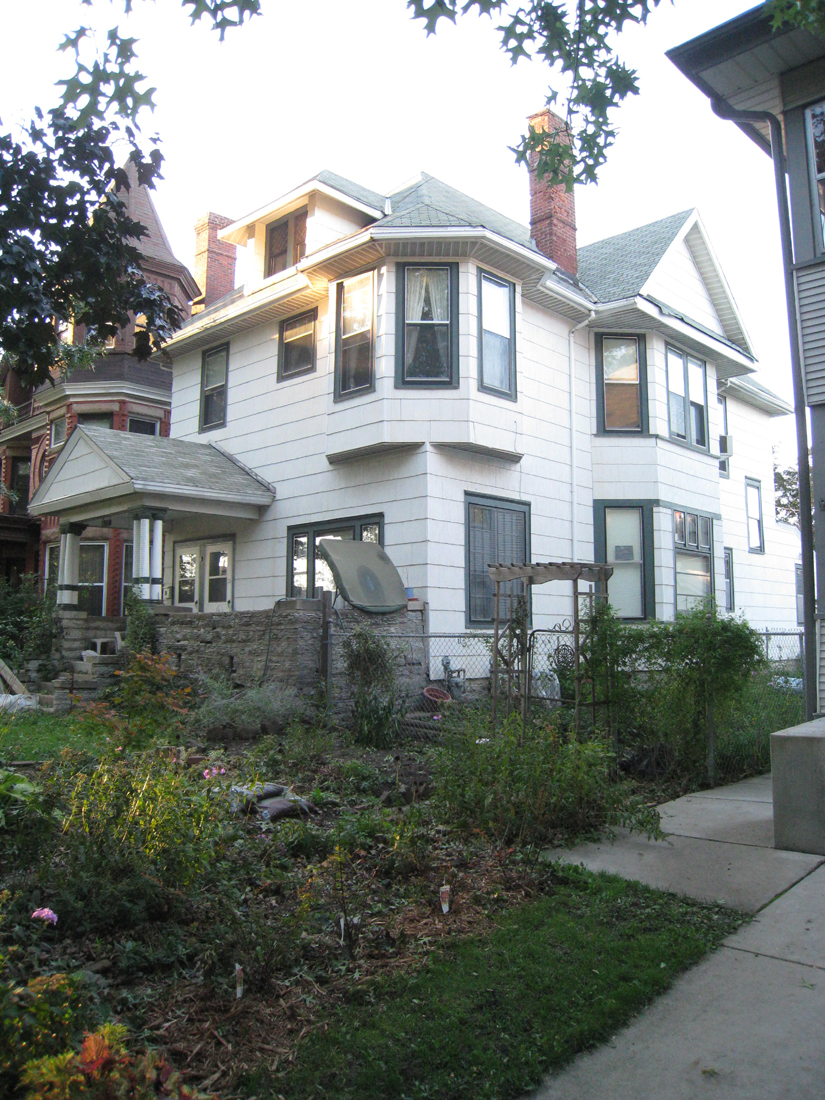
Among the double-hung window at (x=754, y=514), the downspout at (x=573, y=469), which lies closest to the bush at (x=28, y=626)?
the downspout at (x=573, y=469)

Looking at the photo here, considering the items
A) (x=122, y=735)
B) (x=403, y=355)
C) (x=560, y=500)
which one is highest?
(x=403, y=355)

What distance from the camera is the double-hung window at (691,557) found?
48.9ft

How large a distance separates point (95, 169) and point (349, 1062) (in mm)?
4423

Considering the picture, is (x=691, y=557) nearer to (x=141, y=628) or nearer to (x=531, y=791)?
(x=141, y=628)

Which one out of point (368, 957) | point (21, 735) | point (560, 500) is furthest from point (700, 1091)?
point (560, 500)

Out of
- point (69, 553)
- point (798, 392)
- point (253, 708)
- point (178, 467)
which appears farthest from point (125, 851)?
point (69, 553)

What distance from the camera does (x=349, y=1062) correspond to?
→ 281 centimetres

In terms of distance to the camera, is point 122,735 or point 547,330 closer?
Result: point 122,735

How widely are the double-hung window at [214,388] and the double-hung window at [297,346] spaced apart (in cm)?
179

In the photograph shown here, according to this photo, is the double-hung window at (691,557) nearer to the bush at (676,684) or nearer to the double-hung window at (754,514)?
the double-hung window at (754,514)

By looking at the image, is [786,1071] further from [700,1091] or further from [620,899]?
[620,899]

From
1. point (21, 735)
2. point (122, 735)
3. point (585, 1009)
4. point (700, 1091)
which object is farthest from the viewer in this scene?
point (21, 735)

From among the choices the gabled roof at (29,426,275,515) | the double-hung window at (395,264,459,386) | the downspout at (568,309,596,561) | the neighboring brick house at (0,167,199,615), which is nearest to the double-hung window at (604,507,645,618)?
the downspout at (568,309,596,561)

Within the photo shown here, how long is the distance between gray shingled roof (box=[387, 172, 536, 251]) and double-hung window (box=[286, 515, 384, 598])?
14.2 ft
